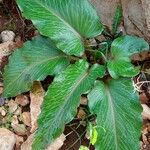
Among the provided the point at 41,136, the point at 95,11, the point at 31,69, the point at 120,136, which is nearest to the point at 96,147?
the point at 120,136

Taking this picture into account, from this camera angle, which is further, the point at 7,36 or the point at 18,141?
the point at 7,36

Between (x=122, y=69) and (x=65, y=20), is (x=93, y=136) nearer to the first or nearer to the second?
(x=122, y=69)

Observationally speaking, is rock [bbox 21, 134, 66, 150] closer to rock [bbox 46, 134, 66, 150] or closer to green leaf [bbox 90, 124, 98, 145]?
rock [bbox 46, 134, 66, 150]

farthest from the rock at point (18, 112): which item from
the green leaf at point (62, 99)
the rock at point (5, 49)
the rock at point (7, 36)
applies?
the rock at point (7, 36)

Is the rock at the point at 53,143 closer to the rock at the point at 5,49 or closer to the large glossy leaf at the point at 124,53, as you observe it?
the large glossy leaf at the point at 124,53

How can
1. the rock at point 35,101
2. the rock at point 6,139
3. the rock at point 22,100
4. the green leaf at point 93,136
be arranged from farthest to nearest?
the rock at point 22,100
the rock at point 35,101
the rock at point 6,139
the green leaf at point 93,136

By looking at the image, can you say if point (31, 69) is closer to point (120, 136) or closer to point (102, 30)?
point (102, 30)

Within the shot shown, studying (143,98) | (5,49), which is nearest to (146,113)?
(143,98)
